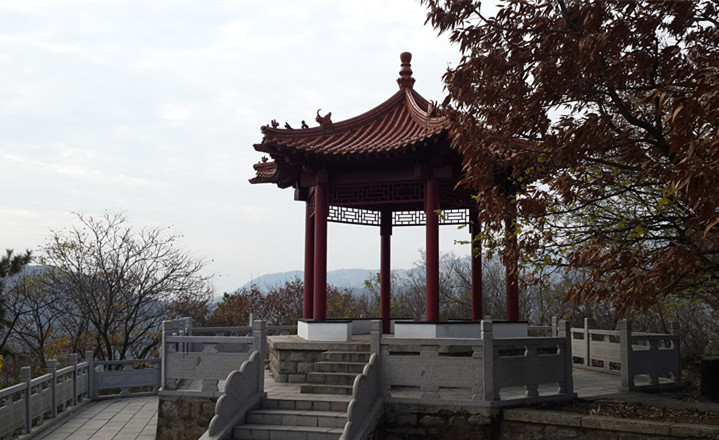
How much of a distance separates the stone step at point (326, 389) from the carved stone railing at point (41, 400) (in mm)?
4439

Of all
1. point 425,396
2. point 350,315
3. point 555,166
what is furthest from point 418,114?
point 350,315

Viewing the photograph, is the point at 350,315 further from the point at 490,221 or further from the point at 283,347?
the point at 490,221

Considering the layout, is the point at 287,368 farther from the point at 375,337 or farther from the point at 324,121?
the point at 324,121

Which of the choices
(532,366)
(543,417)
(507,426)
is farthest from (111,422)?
(543,417)

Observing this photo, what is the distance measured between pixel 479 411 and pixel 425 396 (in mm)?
735

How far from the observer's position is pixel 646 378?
1112cm

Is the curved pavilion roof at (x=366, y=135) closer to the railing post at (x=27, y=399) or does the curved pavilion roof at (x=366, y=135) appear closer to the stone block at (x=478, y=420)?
the stone block at (x=478, y=420)

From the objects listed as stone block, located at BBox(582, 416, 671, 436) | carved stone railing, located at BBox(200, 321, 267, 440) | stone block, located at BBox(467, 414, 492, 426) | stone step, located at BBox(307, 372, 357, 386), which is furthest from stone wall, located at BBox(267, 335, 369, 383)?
stone block, located at BBox(582, 416, 671, 436)

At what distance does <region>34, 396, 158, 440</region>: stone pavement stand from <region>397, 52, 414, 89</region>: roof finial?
27.0 ft

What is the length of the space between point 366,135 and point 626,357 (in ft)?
19.3

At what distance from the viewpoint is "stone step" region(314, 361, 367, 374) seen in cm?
950

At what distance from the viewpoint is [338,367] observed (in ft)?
31.6

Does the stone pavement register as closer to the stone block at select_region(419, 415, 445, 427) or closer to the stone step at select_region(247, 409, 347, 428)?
the stone step at select_region(247, 409, 347, 428)

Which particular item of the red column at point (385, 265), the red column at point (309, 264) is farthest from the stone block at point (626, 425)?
the red column at point (385, 265)
